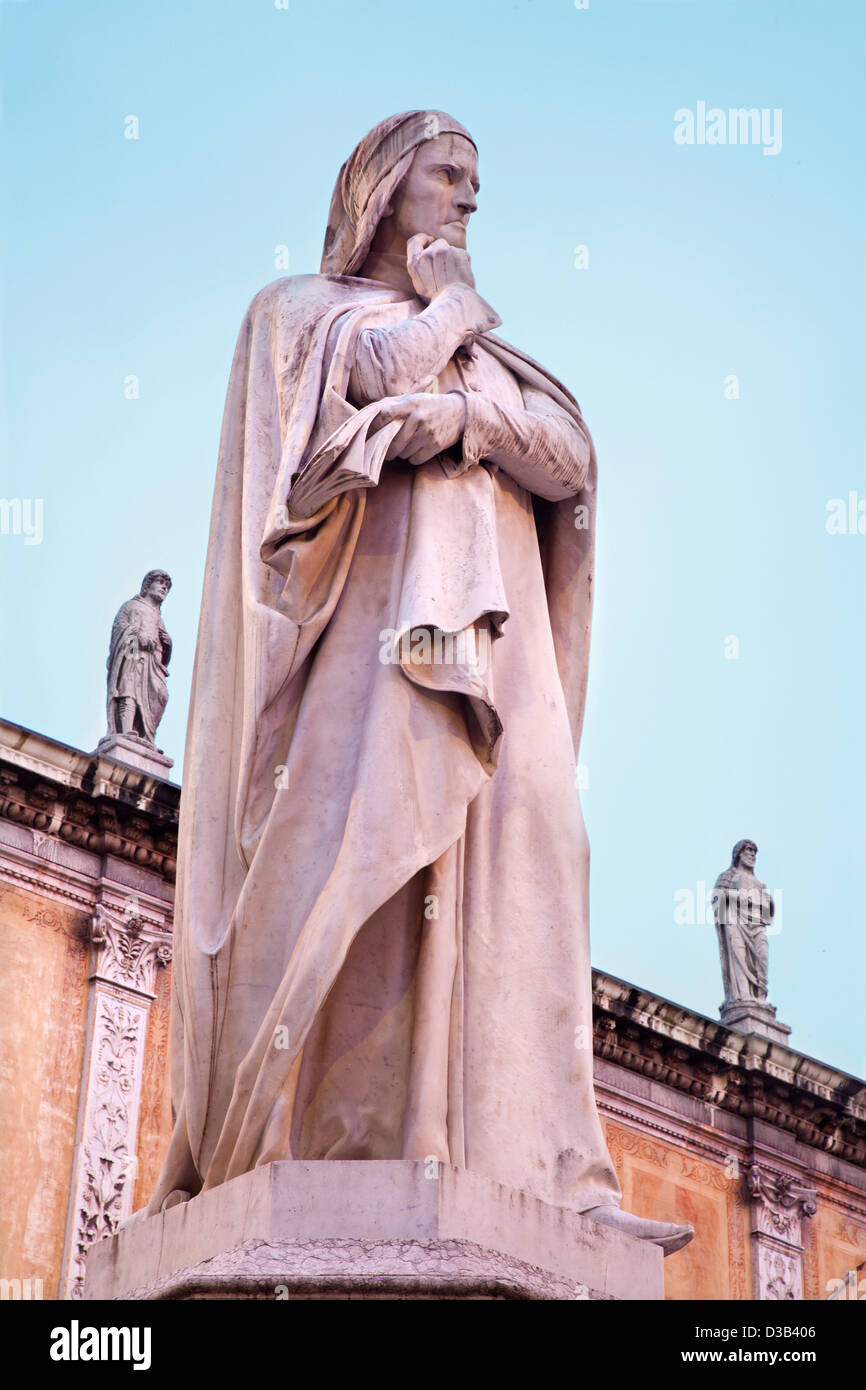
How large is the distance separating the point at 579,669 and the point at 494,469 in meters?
0.47

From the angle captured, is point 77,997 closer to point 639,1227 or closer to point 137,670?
point 137,670

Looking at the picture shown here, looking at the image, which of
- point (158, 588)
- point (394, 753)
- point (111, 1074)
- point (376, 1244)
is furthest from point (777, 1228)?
point (376, 1244)

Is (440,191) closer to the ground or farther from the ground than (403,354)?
farther from the ground

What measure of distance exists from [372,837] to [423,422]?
85cm

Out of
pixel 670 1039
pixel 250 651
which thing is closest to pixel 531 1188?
pixel 250 651

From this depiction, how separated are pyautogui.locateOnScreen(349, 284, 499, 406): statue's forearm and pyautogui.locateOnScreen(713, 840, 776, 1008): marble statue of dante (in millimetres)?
14943

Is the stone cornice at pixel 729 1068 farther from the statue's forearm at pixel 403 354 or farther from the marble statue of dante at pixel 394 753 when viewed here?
the statue's forearm at pixel 403 354

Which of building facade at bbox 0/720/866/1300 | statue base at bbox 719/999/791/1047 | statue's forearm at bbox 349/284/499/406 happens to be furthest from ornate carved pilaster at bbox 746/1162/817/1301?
statue's forearm at bbox 349/284/499/406

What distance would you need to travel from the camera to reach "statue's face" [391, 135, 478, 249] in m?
4.61

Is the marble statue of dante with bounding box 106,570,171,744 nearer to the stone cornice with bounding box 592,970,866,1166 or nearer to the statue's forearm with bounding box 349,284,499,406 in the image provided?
the stone cornice with bounding box 592,970,866,1166

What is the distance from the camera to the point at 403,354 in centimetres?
430

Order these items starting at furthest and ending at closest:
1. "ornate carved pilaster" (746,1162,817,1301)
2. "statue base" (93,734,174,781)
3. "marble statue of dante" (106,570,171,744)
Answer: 1. "ornate carved pilaster" (746,1162,817,1301)
2. "marble statue of dante" (106,570,171,744)
3. "statue base" (93,734,174,781)
